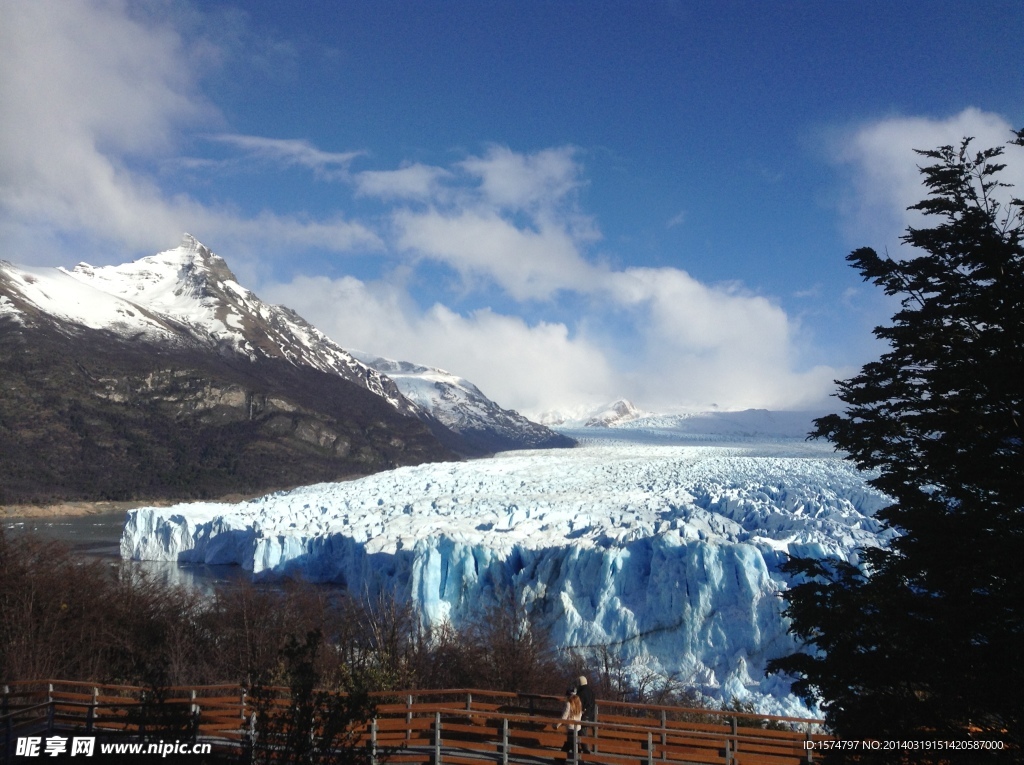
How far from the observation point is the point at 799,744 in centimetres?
814

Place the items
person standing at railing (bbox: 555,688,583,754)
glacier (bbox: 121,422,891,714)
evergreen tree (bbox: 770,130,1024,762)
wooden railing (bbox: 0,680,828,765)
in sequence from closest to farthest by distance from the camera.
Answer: evergreen tree (bbox: 770,130,1024,762), wooden railing (bbox: 0,680,828,765), person standing at railing (bbox: 555,688,583,754), glacier (bbox: 121,422,891,714)

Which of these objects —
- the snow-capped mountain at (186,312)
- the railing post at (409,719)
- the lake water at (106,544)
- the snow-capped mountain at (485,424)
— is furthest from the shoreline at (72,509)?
the snow-capped mountain at (485,424)

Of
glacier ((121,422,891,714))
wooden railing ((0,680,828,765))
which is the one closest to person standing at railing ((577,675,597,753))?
wooden railing ((0,680,828,765))

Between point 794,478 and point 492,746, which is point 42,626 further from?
point 794,478

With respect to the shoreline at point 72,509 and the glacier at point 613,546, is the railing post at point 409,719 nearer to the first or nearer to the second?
the glacier at point 613,546

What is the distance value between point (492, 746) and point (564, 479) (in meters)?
24.0

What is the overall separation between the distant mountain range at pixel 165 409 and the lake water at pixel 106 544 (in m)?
7.06

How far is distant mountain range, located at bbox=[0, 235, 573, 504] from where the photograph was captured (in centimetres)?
8000

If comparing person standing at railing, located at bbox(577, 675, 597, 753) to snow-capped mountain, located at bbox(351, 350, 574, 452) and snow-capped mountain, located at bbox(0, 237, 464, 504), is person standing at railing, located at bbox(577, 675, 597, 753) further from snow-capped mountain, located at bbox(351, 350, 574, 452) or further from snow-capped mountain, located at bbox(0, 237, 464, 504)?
snow-capped mountain, located at bbox(351, 350, 574, 452)

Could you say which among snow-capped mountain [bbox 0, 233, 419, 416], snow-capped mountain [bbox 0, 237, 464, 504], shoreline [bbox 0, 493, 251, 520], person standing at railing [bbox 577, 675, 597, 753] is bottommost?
person standing at railing [bbox 577, 675, 597, 753]

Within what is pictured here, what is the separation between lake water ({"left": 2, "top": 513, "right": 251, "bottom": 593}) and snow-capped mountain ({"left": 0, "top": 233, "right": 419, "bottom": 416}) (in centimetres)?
5445

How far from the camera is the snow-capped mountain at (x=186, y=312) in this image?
403 feet

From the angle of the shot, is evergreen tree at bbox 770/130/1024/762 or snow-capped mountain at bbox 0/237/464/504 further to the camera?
snow-capped mountain at bbox 0/237/464/504

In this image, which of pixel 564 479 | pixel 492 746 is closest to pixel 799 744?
pixel 492 746
